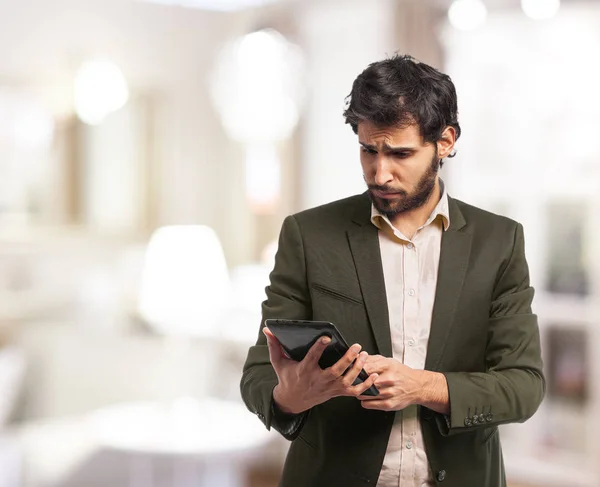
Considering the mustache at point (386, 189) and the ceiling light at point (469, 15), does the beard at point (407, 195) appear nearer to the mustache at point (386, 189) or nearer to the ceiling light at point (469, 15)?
the mustache at point (386, 189)

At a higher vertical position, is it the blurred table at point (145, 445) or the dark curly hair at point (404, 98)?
the dark curly hair at point (404, 98)

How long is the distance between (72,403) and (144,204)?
123 cm

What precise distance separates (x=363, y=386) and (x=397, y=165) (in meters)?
0.36

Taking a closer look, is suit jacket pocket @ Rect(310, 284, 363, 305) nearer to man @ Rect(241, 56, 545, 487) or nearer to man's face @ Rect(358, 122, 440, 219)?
man @ Rect(241, 56, 545, 487)

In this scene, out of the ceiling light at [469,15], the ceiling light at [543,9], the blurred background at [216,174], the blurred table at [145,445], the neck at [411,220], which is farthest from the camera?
the ceiling light at [469,15]

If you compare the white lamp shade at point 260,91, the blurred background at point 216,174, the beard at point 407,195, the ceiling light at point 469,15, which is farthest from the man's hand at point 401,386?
the ceiling light at point 469,15

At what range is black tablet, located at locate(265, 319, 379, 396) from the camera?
4.09 ft

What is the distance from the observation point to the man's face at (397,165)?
1379mm

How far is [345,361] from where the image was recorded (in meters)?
1.26

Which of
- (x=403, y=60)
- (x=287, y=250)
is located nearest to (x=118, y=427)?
(x=287, y=250)

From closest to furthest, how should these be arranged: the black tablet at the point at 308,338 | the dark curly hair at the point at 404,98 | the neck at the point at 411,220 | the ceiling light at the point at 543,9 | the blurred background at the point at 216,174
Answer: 1. the black tablet at the point at 308,338
2. the dark curly hair at the point at 404,98
3. the neck at the point at 411,220
4. the blurred background at the point at 216,174
5. the ceiling light at the point at 543,9

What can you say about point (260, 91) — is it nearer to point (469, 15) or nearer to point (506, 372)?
point (469, 15)

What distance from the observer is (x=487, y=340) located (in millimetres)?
1483

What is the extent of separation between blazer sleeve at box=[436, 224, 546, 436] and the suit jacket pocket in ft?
0.65
